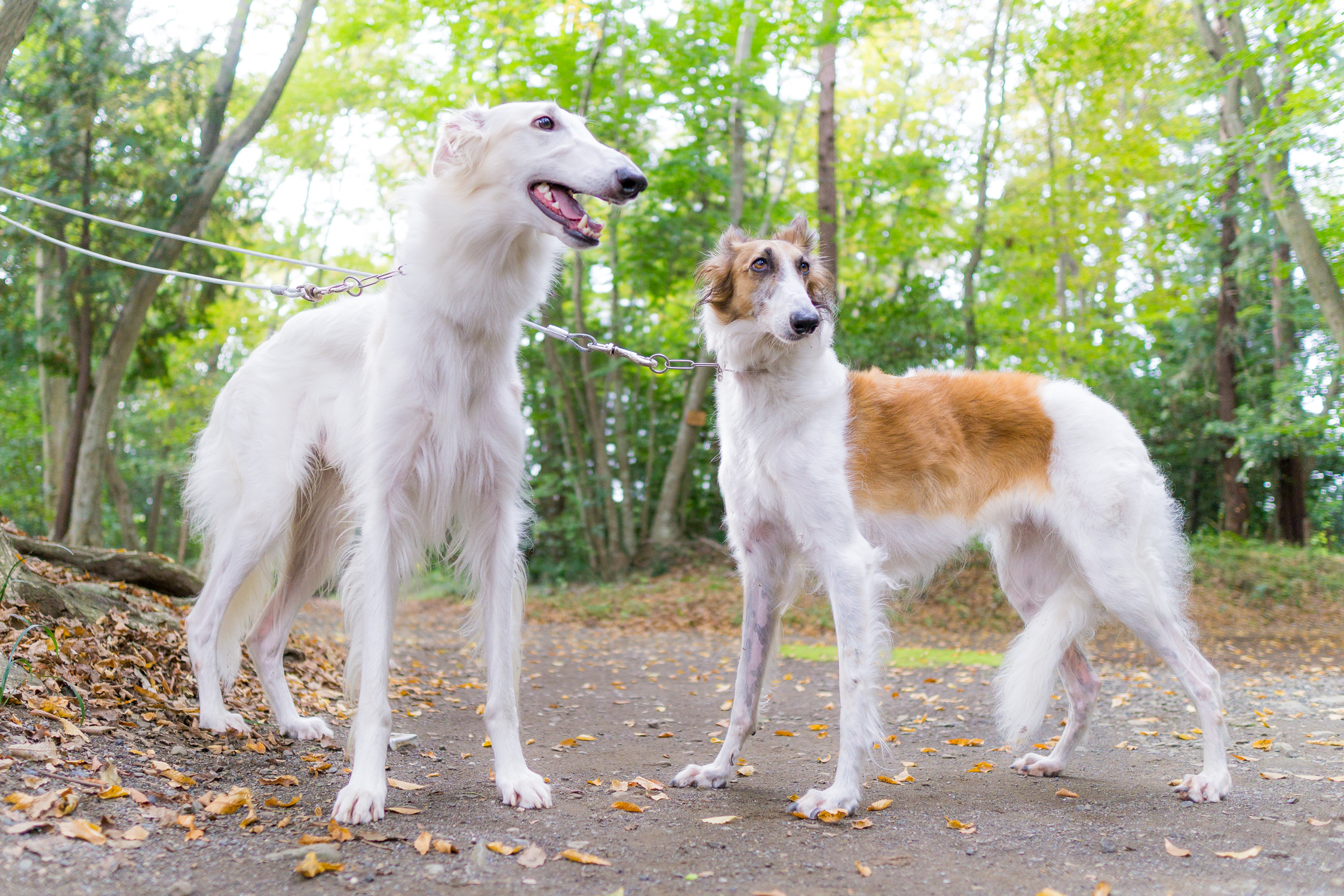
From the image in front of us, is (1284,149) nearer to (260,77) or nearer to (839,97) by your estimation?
(839,97)

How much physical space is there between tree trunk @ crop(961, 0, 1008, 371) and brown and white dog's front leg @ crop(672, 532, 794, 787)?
451 inches

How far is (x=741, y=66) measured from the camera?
11742 millimetres

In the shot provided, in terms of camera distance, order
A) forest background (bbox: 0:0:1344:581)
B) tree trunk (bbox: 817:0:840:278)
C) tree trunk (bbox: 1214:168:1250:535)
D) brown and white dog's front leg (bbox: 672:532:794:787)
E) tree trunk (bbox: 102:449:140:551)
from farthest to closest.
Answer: tree trunk (bbox: 1214:168:1250:535), tree trunk (bbox: 102:449:140:551), tree trunk (bbox: 817:0:840:278), forest background (bbox: 0:0:1344:581), brown and white dog's front leg (bbox: 672:532:794:787)

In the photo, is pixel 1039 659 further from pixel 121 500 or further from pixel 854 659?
pixel 121 500

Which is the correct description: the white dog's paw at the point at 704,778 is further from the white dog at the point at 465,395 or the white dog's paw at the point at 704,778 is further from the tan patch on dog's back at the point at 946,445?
the tan patch on dog's back at the point at 946,445

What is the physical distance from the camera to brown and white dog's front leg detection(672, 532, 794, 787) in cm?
378

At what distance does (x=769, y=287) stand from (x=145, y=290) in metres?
9.29

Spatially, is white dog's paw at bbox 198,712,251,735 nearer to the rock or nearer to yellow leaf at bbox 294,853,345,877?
the rock

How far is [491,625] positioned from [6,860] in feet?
4.92

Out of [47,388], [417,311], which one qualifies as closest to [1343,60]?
[417,311]

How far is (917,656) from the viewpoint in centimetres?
859

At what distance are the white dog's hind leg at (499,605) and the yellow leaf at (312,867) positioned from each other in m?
0.80

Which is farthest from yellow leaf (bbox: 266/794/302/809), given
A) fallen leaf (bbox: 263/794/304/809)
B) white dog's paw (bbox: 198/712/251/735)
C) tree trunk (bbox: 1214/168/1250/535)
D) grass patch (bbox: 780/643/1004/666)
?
tree trunk (bbox: 1214/168/1250/535)

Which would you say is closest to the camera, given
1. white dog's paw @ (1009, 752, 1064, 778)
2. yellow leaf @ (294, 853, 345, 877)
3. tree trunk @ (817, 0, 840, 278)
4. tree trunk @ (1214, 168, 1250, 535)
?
yellow leaf @ (294, 853, 345, 877)
